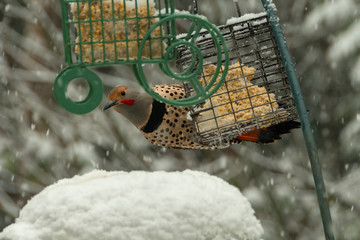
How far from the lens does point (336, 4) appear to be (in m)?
4.73

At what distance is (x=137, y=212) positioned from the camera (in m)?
1.81

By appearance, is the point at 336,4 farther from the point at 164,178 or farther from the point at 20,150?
the point at 164,178

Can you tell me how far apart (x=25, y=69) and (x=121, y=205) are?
3.32 meters

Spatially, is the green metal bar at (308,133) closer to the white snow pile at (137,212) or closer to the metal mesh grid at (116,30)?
the metal mesh grid at (116,30)

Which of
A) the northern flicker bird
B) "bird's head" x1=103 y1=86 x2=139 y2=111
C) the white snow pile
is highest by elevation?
"bird's head" x1=103 y1=86 x2=139 y2=111

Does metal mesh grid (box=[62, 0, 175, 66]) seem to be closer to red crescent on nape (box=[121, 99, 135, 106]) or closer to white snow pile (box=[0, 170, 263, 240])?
white snow pile (box=[0, 170, 263, 240])

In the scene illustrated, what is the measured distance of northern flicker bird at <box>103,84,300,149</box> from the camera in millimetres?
4117

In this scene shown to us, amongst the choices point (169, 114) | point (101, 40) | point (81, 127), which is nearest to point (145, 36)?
point (101, 40)

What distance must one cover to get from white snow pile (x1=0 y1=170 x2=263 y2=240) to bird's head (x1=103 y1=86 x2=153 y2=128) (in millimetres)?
2296

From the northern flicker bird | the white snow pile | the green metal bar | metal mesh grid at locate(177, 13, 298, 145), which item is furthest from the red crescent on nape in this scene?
the white snow pile

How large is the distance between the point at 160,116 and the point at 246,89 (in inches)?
39.1

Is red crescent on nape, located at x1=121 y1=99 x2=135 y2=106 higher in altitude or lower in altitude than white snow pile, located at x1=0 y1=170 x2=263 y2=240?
higher

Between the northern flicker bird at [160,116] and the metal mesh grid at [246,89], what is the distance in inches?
22.9

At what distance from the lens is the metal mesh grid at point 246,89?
10.9 ft
